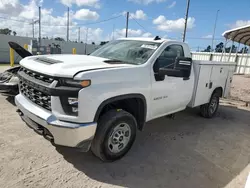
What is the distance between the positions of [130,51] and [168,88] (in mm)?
1005


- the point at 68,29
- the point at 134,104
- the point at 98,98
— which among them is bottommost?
the point at 134,104

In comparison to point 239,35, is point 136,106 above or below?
below

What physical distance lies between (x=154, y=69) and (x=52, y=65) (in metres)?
1.67

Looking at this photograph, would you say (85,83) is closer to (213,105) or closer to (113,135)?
(113,135)

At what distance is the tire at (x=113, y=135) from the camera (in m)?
3.02

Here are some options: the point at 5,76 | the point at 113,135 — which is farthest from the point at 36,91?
the point at 5,76

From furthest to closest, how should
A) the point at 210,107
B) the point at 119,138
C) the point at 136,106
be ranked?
the point at 210,107 → the point at 136,106 → the point at 119,138

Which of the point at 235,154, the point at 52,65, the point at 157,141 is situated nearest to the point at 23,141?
the point at 52,65

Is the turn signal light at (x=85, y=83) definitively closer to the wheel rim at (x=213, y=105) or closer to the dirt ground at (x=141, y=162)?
the dirt ground at (x=141, y=162)

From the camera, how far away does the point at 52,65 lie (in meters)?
2.92

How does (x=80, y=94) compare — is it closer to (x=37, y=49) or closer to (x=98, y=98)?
(x=98, y=98)

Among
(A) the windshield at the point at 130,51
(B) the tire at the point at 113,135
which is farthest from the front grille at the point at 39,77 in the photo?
(A) the windshield at the point at 130,51

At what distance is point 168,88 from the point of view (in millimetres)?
3971

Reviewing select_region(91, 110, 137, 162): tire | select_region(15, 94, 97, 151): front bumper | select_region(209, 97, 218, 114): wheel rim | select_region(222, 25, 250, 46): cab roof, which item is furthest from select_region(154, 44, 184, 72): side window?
select_region(222, 25, 250, 46): cab roof
